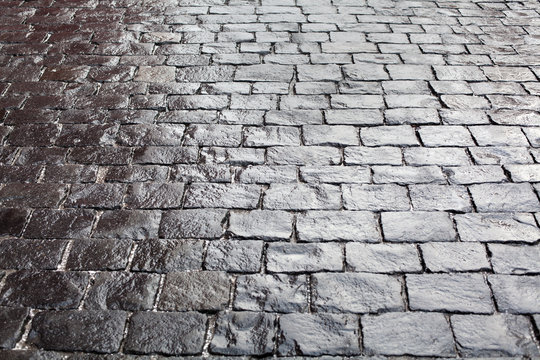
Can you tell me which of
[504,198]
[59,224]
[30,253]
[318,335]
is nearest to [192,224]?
[59,224]

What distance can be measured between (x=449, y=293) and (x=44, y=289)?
2.22 meters

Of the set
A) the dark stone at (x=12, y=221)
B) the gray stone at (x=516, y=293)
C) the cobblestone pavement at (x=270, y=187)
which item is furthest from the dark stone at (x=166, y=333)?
the gray stone at (x=516, y=293)

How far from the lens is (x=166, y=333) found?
2654mm

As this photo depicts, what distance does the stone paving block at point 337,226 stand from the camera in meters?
3.15

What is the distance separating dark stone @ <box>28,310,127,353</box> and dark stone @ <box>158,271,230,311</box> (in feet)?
0.85

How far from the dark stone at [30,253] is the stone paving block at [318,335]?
141 cm

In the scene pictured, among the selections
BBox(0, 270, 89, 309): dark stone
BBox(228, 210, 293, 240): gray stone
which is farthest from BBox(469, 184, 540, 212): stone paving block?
BBox(0, 270, 89, 309): dark stone

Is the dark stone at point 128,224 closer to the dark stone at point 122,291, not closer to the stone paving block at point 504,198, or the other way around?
the dark stone at point 122,291

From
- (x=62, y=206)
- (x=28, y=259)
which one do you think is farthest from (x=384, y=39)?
(x=28, y=259)

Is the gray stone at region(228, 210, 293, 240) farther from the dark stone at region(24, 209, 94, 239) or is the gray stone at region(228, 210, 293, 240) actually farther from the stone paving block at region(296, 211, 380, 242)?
the dark stone at region(24, 209, 94, 239)

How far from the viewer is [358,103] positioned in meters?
4.29

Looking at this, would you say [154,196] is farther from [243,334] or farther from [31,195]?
[243,334]

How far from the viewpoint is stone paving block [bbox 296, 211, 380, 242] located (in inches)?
124

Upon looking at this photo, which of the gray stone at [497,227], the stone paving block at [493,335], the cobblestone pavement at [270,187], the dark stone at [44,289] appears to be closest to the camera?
the stone paving block at [493,335]
